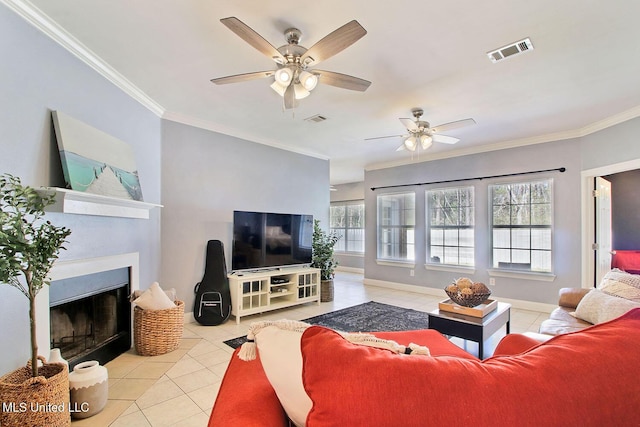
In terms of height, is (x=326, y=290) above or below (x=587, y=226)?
below

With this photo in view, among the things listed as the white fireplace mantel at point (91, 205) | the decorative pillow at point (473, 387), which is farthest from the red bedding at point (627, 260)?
the white fireplace mantel at point (91, 205)

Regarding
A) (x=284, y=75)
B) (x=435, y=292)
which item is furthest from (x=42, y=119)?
(x=435, y=292)

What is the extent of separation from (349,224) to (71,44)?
7480 mm

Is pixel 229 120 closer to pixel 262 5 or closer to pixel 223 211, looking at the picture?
pixel 223 211

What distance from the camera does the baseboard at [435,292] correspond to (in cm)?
453

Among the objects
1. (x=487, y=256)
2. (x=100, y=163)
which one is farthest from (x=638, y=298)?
(x=100, y=163)

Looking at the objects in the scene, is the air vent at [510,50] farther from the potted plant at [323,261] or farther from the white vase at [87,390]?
the white vase at [87,390]

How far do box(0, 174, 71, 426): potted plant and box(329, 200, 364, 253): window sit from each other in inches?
284

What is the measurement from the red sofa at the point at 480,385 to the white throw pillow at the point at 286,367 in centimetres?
12

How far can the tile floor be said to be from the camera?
2004mm

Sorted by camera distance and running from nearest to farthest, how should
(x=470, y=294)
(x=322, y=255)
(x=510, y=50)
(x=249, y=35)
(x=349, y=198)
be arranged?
(x=249, y=35) → (x=510, y=50) → (x=470, y=294) → (x=322, y=255) → (x=349, y=198)

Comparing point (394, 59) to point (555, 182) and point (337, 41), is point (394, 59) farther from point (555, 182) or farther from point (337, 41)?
point (555, 182)

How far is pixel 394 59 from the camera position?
250 cm

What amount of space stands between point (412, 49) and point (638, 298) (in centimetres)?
246
